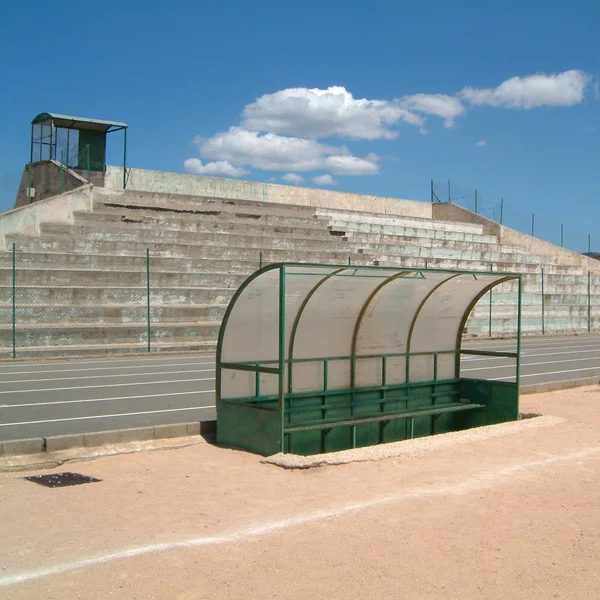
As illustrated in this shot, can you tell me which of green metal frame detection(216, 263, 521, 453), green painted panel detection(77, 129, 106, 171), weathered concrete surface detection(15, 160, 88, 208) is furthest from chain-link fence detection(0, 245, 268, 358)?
green metal frame detection(216, 263, 521, 453)

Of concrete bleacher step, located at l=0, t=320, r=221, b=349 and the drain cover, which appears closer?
the drain cover

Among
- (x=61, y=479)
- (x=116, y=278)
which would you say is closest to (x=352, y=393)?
(x=61, y=479)

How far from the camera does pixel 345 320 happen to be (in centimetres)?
1186

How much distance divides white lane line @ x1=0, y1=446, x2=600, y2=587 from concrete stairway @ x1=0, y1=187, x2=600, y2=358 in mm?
15034

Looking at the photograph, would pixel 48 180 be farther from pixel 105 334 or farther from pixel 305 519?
pixel 305 519

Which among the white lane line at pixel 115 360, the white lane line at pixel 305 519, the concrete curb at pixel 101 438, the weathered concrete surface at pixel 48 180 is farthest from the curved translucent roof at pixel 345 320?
the weathered concrete surface at pixel 48 180

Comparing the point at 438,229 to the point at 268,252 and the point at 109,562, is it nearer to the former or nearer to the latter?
→ the point at 268,252

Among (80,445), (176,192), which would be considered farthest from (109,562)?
(176,192)

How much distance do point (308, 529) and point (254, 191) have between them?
30.2 m

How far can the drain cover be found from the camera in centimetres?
817

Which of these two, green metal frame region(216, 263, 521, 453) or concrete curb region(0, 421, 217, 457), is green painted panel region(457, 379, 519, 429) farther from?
concrete curb region(0, 421, 217, 457)

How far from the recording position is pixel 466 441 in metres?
10.5

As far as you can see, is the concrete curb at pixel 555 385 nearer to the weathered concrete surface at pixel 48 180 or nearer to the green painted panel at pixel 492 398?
the green painted panel at pixel 492 398

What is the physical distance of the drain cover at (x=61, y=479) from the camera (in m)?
8.17
